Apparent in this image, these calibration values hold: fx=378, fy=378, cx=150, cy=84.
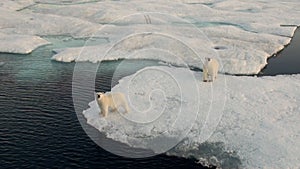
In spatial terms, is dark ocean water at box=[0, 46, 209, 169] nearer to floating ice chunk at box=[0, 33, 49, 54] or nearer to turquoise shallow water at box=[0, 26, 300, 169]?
turquoise shallow water at box=[0, 26, 300, 169]

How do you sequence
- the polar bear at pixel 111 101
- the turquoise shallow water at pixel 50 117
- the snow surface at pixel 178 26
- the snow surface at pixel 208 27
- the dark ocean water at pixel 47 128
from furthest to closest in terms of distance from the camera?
the snow surface at pixel 178 26 → the snow surface at pixel 208 27 → the polar bear at pixel 111 101 → the turquoise shallow water at pixel 50 117 → the dark ocean water at pixel 47 128

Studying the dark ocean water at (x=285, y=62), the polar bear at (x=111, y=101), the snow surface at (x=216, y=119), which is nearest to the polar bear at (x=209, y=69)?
the snow surface at (x=216, y=119)

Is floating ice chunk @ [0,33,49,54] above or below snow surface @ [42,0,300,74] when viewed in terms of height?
above

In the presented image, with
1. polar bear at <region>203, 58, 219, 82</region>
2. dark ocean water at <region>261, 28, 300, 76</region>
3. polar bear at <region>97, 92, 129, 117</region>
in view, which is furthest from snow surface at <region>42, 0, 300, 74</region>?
polar bear at <region>97, 92, 129, 117</region>

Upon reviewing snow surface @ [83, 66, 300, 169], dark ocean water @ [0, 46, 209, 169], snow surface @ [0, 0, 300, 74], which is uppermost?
snow surface @ [83, 66, 300, 169]

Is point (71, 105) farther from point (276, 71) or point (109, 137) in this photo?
point (276, 71)

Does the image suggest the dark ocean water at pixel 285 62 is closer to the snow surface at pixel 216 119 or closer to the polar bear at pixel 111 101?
the snow surface at pixel 216 119

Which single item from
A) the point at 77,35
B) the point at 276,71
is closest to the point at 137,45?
the point at 77,35
